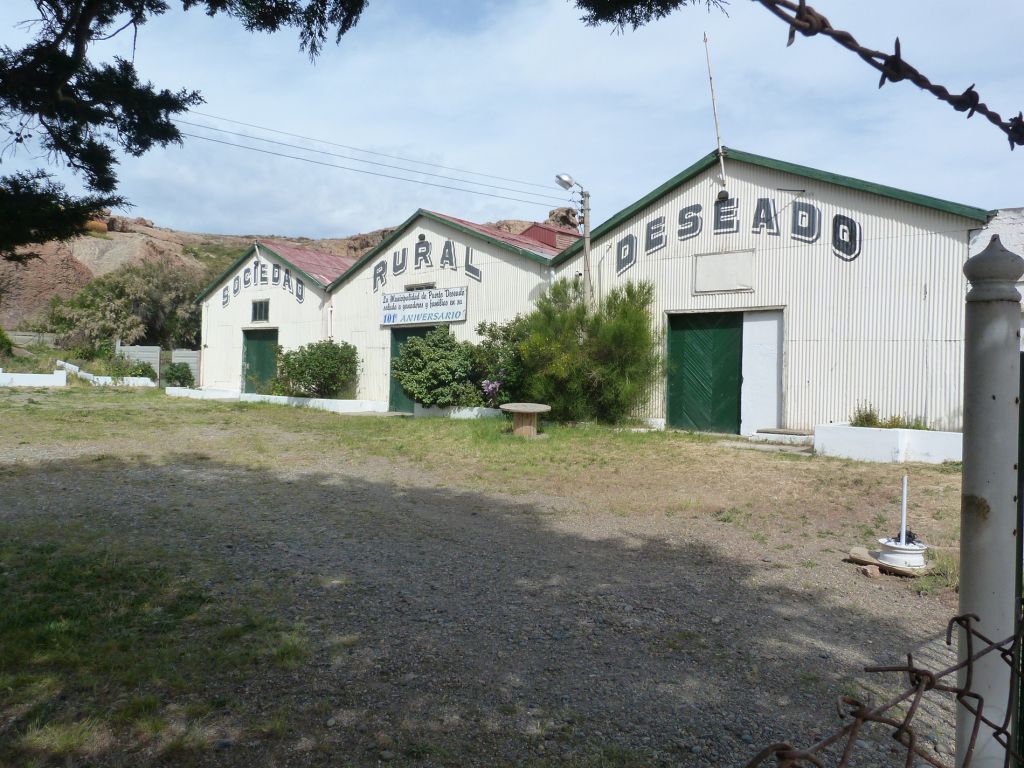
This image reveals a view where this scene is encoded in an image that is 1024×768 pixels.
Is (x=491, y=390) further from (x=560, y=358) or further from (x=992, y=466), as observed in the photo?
(x=992, y=466)

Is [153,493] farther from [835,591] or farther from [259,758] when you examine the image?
[835,591]

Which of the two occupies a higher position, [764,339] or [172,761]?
[764,339]

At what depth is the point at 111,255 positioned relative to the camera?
46500 mm

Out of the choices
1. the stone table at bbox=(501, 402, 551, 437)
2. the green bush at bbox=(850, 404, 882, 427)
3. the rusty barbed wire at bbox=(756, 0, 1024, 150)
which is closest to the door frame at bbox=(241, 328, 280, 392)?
the stone table at bbox=(501, 402, 551, 437)

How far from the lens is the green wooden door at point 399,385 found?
69.6 feet

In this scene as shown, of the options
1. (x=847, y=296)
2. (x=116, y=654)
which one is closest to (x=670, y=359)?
(x=847, y=296)

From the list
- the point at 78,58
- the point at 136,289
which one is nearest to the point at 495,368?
the point at 78,58

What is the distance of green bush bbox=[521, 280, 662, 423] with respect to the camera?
15656 mm

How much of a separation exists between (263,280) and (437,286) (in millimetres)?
8591

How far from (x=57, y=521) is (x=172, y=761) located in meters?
4.80

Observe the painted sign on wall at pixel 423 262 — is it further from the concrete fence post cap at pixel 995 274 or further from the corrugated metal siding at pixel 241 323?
the concrete fence post cap at pixel 995 274

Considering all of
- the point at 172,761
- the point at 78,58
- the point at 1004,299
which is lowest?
the point at 172,761

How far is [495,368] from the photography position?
710 inches

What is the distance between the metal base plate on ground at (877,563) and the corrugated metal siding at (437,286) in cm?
1267
